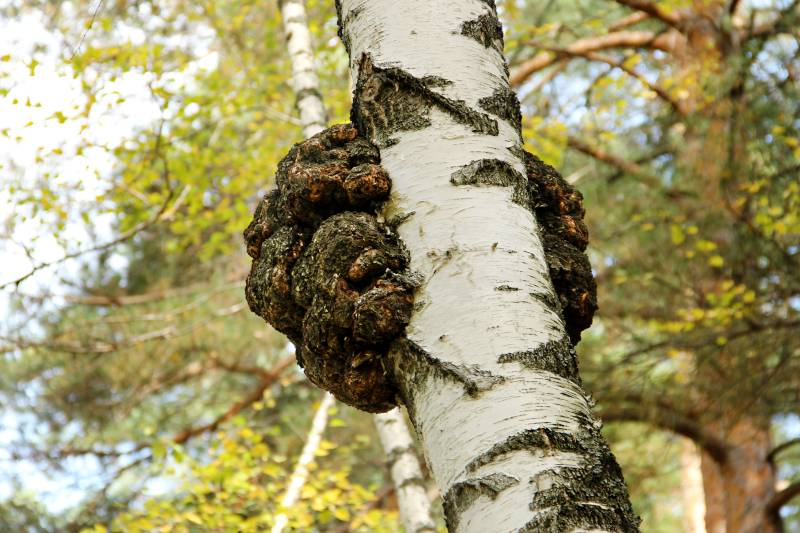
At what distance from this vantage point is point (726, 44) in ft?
22.8

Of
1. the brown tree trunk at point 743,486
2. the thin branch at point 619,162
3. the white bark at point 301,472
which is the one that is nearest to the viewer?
the white bark at point 301,472

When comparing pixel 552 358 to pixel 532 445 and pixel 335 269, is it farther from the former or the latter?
pixel 335 269

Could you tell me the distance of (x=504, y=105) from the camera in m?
1.39

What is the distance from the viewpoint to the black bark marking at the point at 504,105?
137 centimetres

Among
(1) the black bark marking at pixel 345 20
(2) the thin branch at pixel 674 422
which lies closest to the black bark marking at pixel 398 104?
(1) the black bark marking at pixel 345 20

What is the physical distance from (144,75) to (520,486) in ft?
13.9

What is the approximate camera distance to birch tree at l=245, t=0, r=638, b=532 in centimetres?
105

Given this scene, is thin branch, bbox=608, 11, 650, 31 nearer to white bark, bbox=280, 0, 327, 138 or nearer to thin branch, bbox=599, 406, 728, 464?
thin branch, bbox=599, 406, 728, 464

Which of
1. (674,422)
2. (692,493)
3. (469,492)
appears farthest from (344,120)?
(692,493)

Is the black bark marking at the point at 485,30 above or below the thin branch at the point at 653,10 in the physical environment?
below

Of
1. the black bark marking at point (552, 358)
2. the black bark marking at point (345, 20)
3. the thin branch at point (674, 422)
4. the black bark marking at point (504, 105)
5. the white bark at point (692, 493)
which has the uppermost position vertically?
the white bark at point (692, 493)

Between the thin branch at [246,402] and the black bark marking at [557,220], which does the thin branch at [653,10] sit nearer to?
the thin branch at [246,402]

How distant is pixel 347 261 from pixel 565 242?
439mm

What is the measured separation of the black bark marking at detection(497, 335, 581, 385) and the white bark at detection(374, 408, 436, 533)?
2.48 meters
